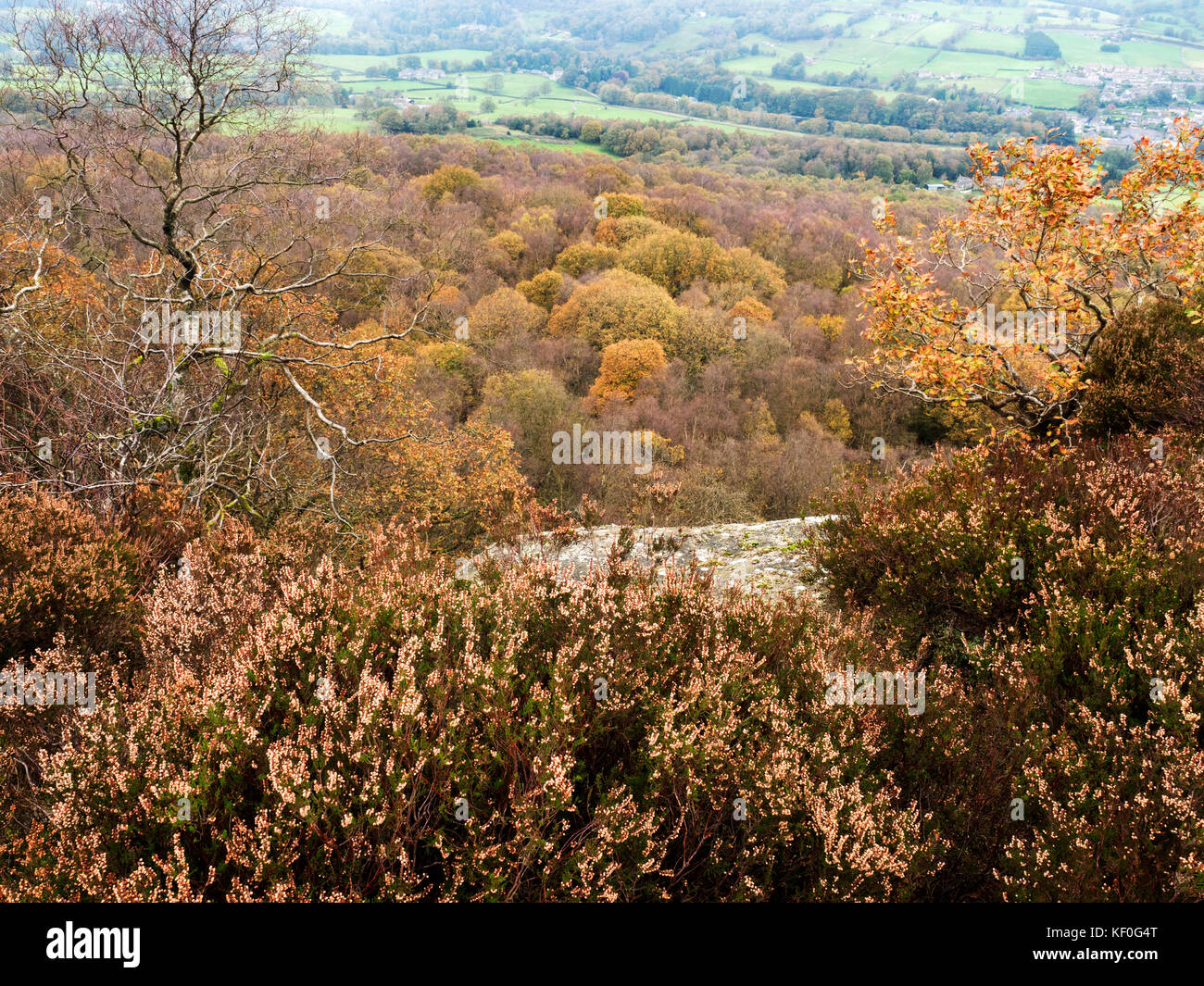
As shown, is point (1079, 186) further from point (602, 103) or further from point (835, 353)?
point (602, 103)

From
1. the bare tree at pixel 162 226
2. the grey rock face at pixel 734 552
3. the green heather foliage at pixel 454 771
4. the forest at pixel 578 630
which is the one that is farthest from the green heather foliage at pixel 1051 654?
the bare tree at pixel 162 226

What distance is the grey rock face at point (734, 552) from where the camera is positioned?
24.8 ft

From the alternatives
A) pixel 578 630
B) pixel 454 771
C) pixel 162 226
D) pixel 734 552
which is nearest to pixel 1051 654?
pixel 578 630

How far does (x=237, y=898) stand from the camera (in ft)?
7.58

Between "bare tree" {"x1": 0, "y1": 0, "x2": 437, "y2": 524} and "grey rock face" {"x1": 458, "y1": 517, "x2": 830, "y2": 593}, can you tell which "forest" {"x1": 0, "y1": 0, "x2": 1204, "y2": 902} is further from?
"grey rock face" {"x1": 458, "y1": 517, "x2": 830, "y2": 593}

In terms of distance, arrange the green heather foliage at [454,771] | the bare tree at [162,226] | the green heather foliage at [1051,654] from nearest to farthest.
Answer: the green heather foliage at [454,771], the green heather foliage at [1051,654], the bare tree at [162,226]

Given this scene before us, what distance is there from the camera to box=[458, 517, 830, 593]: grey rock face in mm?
7559

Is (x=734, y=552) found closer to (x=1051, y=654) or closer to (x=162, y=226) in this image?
(x=1051, y=654)

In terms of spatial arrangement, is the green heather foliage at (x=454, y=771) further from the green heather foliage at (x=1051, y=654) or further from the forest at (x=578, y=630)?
the green heather foliage at (x=1051, y=654)

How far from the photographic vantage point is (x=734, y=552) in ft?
31.4

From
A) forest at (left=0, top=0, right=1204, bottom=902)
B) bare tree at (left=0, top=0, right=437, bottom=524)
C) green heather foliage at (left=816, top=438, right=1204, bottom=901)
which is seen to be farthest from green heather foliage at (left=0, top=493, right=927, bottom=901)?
bare tree at (left=0, top=0, right=437, bottom=524)

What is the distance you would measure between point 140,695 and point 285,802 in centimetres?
154

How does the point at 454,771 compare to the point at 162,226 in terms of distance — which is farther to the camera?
the point at 162,226

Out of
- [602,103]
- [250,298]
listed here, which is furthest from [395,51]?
[250,298]
